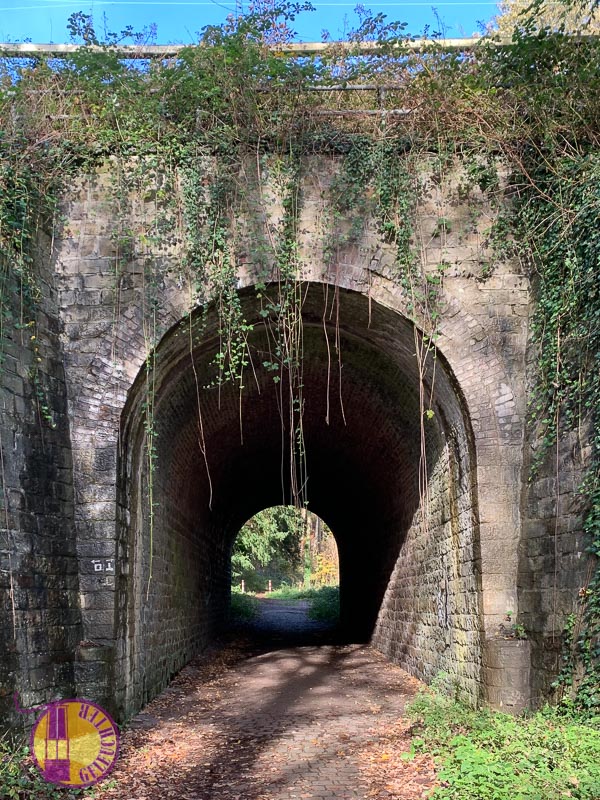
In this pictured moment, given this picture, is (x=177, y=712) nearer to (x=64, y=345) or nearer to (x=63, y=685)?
(x=63, y=685)

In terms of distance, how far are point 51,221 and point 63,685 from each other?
477cm

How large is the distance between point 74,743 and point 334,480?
9409mm

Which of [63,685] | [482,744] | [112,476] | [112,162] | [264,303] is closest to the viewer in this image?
[482,744]

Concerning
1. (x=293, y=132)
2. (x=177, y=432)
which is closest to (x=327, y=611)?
(x=177, y=432)

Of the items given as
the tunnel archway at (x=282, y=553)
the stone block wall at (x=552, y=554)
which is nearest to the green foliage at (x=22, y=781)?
the stone block wall at (x=552, y=554)

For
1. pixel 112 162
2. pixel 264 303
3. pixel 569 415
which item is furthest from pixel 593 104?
pixel 112 162

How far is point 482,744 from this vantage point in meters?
5.48

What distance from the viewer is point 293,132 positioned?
7.41 meters

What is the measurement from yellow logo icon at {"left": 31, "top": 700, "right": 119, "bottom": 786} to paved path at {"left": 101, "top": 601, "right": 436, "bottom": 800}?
0.19 m

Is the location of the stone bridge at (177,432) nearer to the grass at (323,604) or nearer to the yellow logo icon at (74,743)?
the yellow logo icon at (74,743)

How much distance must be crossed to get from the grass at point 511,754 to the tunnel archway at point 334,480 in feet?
2.76

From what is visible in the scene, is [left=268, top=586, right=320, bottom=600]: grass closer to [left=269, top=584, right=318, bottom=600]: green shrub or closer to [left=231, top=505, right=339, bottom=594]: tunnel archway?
[left=269, top=584, right=318, bottom=600]: green shrub

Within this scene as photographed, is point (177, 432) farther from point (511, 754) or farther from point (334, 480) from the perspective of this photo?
point (334, 480)

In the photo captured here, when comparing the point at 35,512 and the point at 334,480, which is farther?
the point at 334,480
